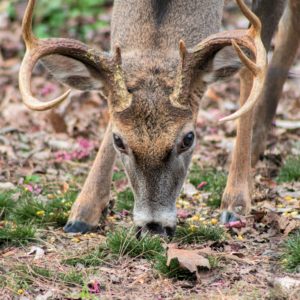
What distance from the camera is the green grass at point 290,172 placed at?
7922 millimetres

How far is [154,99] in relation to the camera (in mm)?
6051

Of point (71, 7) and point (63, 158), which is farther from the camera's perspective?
point (71, 7)

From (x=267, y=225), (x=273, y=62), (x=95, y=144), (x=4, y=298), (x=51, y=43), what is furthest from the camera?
(x=95, y=144)

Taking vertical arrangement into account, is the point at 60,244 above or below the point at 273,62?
below

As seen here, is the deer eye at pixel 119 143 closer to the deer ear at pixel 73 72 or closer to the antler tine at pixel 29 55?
the deer ear at pixel 73 72

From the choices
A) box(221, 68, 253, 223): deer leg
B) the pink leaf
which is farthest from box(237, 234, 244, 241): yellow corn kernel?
the pink leaf

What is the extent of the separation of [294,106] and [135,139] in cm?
520

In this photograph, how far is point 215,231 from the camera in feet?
20.5

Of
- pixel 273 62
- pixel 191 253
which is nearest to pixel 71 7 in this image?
pixel 273 62

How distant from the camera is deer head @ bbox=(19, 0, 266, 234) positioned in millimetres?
5957

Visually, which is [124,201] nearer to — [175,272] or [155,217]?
[155,217]

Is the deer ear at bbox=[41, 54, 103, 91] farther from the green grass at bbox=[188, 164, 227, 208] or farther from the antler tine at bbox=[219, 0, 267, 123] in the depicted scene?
the green grass at bbox=[188, 164, 227, 208]

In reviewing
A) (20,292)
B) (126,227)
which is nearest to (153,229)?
(126,227)

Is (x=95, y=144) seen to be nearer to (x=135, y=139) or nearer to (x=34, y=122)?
(x=34, y=122)
